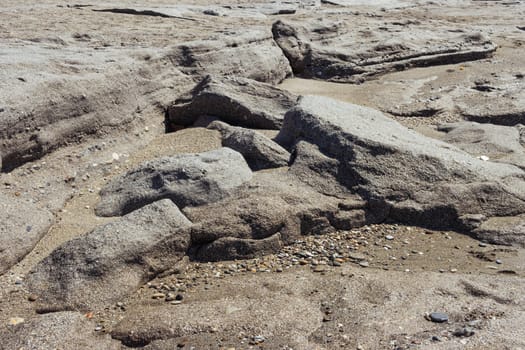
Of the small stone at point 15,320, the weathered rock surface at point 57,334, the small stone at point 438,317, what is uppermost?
the small stone at point 438,317

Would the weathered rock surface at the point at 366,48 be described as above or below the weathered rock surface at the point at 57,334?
above

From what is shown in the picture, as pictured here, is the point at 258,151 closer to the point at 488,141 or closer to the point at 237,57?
the point at 488,141

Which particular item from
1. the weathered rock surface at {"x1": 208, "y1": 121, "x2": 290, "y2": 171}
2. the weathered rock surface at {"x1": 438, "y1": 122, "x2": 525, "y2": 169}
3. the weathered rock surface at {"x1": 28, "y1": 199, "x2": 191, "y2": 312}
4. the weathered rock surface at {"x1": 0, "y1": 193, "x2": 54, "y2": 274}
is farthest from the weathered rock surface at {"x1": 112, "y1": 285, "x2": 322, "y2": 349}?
the weathered rock surface at {"x1": 438, "y1": 122, "x2": 525, "y2": 169}

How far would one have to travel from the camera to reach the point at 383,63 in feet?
23.4

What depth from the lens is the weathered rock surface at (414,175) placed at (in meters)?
3.62

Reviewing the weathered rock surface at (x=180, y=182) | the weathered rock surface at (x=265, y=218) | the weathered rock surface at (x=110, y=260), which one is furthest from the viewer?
the weathered rock surface at (x=180, y=182)

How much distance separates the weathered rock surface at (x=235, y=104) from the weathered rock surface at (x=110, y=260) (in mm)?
1870

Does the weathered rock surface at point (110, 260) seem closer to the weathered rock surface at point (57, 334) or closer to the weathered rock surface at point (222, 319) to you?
the weathered rock surface at point (57, 334)

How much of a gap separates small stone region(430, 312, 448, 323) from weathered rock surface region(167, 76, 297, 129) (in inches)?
99.8

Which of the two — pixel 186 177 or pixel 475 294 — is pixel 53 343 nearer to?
Answer: pixel 186 177

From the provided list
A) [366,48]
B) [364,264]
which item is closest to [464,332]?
[364,264]

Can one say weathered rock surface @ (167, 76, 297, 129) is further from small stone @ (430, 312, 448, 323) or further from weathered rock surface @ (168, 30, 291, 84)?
small stone @ (430, 312, 448, 323)

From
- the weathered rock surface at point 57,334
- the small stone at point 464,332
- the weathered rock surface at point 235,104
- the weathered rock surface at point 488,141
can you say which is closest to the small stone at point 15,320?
the weathered rock surface at point 57,334

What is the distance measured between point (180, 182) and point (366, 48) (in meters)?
4.24
